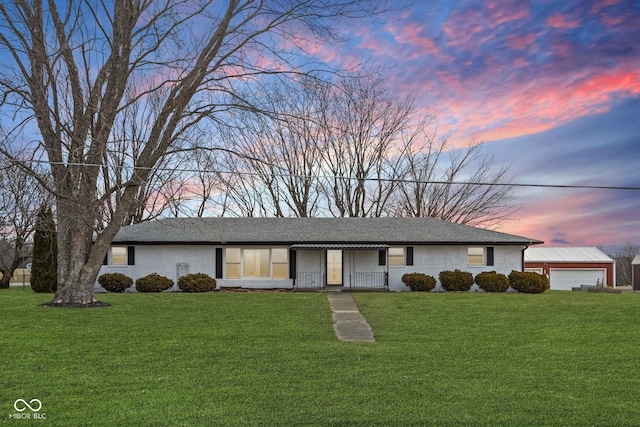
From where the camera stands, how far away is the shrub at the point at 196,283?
24562mm

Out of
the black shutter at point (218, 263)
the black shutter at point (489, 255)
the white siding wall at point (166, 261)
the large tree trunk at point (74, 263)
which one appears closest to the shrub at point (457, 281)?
the black shutter at point (489, 255)

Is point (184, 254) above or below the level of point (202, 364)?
above

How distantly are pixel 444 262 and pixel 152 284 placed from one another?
44.0 ft

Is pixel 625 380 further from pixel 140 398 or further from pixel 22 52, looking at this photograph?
pixel 22 52

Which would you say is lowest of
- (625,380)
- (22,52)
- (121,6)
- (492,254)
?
(625,380)

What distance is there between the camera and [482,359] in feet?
34.0

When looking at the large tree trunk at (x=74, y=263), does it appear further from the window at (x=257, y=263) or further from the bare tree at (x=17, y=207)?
the window at (x=257, y=263)

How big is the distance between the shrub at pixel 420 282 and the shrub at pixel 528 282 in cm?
365

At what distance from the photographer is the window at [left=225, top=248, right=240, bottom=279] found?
87.3ft

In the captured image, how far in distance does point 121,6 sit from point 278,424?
1538cm

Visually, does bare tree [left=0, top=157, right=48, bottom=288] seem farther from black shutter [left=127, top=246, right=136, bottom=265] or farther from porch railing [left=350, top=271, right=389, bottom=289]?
porch railing [left=350, top=271, right=389, bottom=289]

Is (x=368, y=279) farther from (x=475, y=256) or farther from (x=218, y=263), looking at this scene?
(x=218, y=263)

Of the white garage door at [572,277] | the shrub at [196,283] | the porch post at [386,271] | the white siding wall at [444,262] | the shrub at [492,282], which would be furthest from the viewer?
the white garage door at [572,277]

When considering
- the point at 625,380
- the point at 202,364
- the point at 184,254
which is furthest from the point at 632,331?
the point at 184,254
